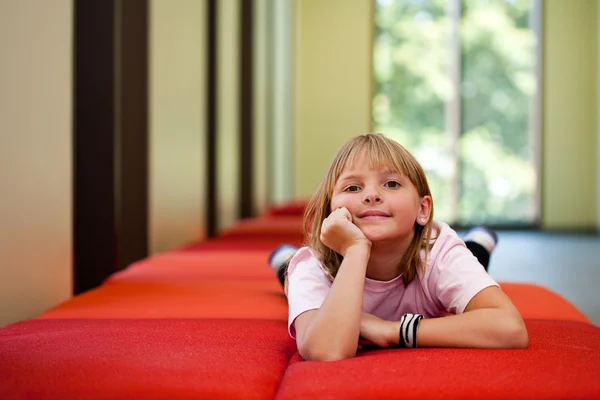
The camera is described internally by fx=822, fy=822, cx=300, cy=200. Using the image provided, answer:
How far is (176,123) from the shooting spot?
13.7 feet

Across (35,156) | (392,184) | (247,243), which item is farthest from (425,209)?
(247,243)

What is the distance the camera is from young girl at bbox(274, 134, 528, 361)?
1445 millimetres

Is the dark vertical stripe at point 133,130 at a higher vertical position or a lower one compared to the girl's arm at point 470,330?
higher

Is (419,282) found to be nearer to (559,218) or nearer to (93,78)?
(93,78)

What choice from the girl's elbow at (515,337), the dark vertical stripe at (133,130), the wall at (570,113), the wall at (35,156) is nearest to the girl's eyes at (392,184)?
the girl's elbow at (515,337)

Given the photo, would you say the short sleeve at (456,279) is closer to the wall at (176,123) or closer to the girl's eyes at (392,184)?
the girl's eyes at (392,184)

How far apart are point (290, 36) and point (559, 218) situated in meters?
4.00

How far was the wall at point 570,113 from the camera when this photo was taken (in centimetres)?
1000

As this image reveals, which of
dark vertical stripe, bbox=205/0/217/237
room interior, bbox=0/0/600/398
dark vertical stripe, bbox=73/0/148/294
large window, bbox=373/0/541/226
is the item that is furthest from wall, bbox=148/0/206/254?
large window, bbox=373/0/541/226

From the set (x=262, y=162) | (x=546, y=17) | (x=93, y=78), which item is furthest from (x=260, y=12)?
(x=93, y=78)

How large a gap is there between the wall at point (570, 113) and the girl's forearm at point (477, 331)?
9.04 m

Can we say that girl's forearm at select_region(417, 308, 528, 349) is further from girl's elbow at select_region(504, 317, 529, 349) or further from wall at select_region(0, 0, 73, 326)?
wall at select_region(0, 0, 73, 326)

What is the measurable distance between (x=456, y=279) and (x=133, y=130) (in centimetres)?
206

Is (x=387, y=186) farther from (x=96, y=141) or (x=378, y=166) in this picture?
(x=96, y=141)
